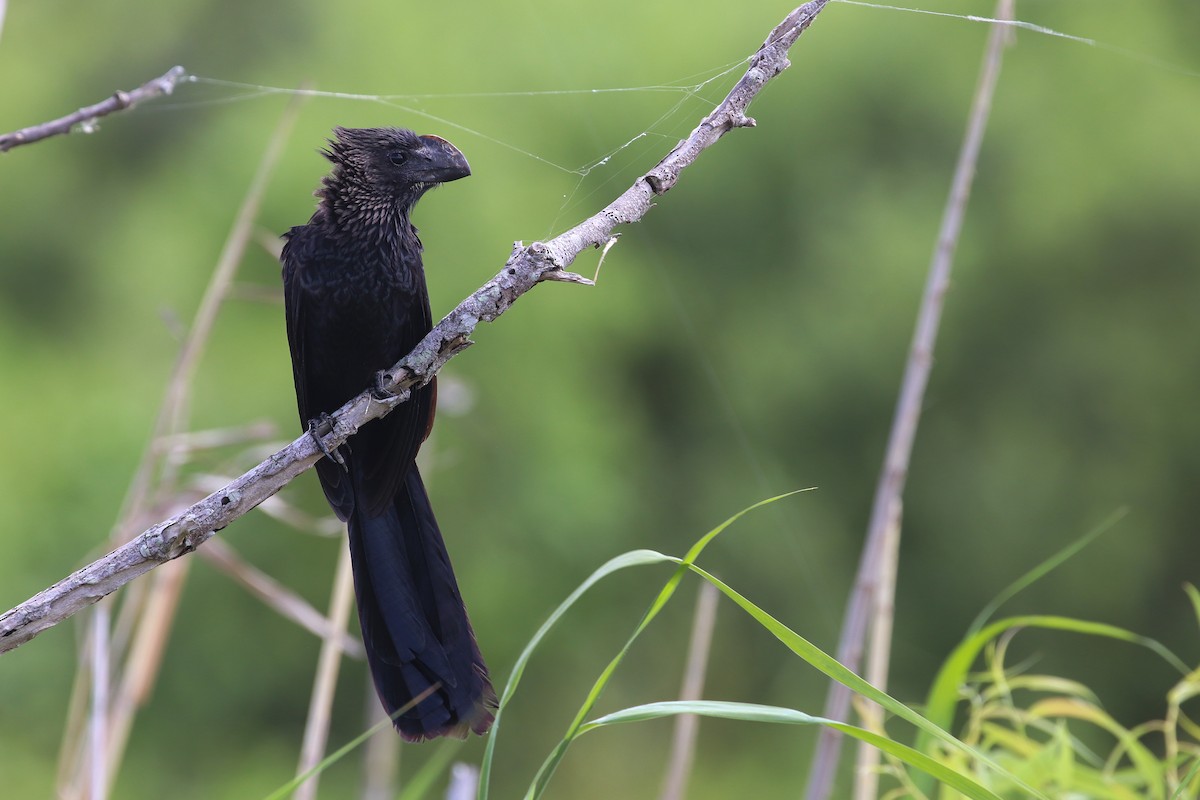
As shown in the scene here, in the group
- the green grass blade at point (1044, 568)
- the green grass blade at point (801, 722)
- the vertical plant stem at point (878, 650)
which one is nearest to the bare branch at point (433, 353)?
the green grass blade at point (801, 722)

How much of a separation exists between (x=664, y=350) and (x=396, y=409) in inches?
213

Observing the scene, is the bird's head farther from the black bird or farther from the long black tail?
the long black tail

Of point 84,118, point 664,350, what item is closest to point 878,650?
point 84,118

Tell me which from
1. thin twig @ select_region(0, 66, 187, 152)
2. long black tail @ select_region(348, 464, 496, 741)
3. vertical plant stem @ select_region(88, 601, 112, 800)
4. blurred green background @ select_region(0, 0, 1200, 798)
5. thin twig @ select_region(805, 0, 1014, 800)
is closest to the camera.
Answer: thin twig @ select_region(0, 66, 187, 152)

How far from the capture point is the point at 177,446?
1.56 meters

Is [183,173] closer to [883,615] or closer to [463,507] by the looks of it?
[463,507]

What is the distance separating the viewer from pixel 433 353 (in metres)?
0.95

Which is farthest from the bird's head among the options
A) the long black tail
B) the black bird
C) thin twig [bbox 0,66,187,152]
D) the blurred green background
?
the blurred green background

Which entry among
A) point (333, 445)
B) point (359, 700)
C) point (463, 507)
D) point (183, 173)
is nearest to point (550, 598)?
point (463, 507)

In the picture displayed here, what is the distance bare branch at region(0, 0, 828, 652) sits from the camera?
2.73 feet

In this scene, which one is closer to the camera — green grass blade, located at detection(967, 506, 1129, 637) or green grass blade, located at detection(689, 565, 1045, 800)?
green grass blade, located at detection(689, 565, 1045, 800)

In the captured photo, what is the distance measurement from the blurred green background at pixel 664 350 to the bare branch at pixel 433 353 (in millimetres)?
4044

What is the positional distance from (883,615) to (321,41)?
19.9ft

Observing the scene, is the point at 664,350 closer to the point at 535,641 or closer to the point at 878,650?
the point at 878,650
